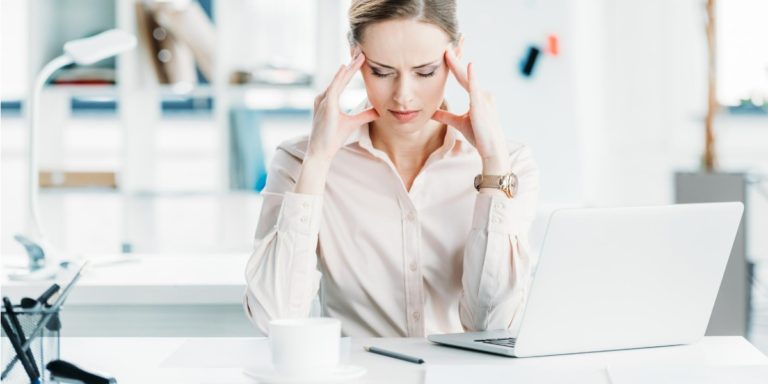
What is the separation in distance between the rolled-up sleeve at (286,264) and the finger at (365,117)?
0.58 ft

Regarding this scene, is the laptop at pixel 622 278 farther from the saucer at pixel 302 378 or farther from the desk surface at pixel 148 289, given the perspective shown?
the desk surface at pixel 148 289

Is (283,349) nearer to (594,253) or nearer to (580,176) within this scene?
(594,253)

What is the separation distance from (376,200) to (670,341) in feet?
2.22

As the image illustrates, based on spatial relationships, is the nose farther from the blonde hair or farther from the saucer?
the saucer

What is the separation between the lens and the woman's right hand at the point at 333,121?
6.14 feet

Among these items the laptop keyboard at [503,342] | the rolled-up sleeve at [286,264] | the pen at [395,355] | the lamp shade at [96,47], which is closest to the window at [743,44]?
the lamp shade at [96,47]

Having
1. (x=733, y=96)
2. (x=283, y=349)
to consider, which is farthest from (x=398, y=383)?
(x=733, y=96)

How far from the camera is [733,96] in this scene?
5633 mm

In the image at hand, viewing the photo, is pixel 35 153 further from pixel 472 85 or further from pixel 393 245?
pixel 472 85

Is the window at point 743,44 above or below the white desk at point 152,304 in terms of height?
above

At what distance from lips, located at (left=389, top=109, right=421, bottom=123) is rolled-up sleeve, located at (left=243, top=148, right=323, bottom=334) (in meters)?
0.21

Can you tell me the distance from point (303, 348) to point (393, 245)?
0.78 metres

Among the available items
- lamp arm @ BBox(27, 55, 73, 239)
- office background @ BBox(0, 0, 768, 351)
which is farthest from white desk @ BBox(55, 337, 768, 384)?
office background @ BBox(0, 0, 768, 351)

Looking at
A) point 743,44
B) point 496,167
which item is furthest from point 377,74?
point 743,44
